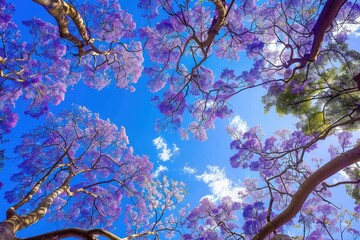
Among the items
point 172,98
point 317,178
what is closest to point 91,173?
point 172,98

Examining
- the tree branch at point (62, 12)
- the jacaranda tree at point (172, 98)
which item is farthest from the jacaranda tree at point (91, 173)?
the tree branch at point (62, 12)

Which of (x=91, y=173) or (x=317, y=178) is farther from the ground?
(x=91, y=173)

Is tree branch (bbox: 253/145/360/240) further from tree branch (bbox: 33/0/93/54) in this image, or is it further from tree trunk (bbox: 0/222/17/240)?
tree branch (bbox: 33/0/93/54)

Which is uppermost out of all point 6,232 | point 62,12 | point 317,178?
point 62,12

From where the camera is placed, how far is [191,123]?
7059 millimetres

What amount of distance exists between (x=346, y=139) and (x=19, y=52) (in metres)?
8.03

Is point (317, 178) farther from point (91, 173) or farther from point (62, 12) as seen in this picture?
point (91, 173)

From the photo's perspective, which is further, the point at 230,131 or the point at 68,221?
the point at 68,221

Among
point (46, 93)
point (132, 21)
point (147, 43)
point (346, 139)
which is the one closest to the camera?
point (346, 139)

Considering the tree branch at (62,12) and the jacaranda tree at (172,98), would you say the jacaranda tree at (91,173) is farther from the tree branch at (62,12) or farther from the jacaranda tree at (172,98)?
the tree branch at (62,12)

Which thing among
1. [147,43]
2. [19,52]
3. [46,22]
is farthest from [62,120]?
[147,43]

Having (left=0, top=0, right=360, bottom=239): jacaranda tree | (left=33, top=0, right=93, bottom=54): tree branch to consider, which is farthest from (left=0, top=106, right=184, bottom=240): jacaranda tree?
(left=33, top=0, right=93, bottom=54): tree branch

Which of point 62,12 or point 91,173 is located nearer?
point 62,12

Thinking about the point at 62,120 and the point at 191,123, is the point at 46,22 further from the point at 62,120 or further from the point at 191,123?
the point at 191,123
